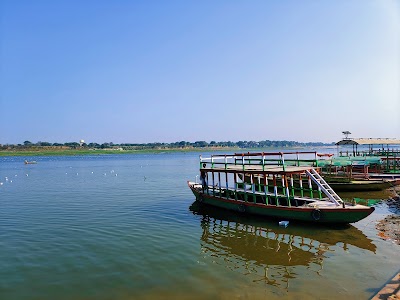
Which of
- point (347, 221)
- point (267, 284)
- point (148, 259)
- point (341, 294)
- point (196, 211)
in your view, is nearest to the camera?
point (341, 294)

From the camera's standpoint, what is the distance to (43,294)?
1115 centimetres

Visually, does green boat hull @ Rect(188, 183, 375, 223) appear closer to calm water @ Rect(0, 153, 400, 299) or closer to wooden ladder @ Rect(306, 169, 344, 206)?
calm water @ Rect(0, 153, 400, 299)

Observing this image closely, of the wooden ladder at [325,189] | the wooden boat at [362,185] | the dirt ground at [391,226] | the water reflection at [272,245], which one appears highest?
the wooden ladder at [325,189]

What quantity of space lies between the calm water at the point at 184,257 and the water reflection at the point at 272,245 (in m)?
0.04

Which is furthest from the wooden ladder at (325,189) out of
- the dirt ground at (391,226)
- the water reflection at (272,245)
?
the dirt ground at (391,226)

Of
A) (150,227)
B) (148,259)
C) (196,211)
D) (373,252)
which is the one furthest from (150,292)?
(196,211)

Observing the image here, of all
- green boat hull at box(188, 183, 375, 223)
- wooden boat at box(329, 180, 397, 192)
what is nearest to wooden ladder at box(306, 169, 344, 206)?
green boat hull at box(188, 183, 375, 223)

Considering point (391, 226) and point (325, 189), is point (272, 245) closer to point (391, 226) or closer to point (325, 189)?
point (325, 189)

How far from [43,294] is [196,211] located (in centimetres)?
1447

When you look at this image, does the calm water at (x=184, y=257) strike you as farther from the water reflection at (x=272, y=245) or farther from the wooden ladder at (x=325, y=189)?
the wooden ladder at (x=325, y=189)

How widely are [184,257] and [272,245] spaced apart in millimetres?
4537

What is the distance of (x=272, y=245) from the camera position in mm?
16078

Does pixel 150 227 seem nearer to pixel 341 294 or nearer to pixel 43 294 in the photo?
pixel 43 294

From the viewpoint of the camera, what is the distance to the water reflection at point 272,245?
13.0m
